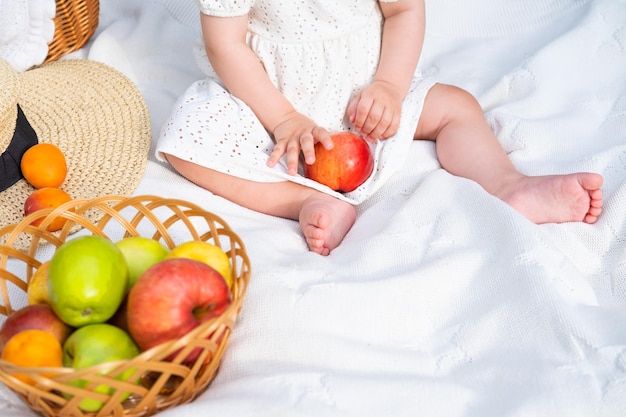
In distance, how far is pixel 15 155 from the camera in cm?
122

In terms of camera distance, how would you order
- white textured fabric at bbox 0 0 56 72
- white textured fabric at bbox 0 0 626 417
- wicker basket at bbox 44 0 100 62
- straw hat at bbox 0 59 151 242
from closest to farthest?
white textured fabric at bbox 0 0 626 417 < straw hat at bbox 0 59 151 242 < white textured fabric at bbox 0 0 56 72 < wicker basket at bbox 44 0 100 62

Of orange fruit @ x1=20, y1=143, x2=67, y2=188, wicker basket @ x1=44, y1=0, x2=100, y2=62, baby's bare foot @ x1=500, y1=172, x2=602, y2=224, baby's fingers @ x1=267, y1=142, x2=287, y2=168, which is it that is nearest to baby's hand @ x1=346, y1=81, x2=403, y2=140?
baby's fingers @ x1=267, y1=142, x2=287, y2=168

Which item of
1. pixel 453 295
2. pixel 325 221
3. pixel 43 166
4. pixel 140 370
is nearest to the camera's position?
pixel 140 370

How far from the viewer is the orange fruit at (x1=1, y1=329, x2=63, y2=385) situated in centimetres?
76

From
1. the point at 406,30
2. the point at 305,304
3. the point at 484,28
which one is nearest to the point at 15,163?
the point at 305,304

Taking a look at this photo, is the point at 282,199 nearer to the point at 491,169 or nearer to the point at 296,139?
the point at 296,139

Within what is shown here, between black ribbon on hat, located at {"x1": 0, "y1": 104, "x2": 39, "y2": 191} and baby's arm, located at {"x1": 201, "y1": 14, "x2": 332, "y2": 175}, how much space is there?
13.6 inches

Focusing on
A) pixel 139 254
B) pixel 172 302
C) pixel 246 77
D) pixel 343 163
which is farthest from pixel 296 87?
pixel 172 302

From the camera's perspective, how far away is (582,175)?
3.58 ft

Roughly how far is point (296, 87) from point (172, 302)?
2.20 feet

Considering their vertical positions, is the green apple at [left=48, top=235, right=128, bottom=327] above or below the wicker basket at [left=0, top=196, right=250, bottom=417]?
above

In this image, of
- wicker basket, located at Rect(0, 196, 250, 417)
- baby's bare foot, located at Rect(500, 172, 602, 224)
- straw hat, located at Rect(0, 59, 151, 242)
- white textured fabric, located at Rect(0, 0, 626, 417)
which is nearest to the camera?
wicker basket, located at Rect(0, 196, 250, 417)

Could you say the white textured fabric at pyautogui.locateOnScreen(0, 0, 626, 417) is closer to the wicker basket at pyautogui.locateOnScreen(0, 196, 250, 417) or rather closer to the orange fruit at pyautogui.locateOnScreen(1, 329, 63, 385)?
the wicker basket at pyautogui.locateOnScreen(0, 196, 250, 417)

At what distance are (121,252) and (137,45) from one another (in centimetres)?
93
